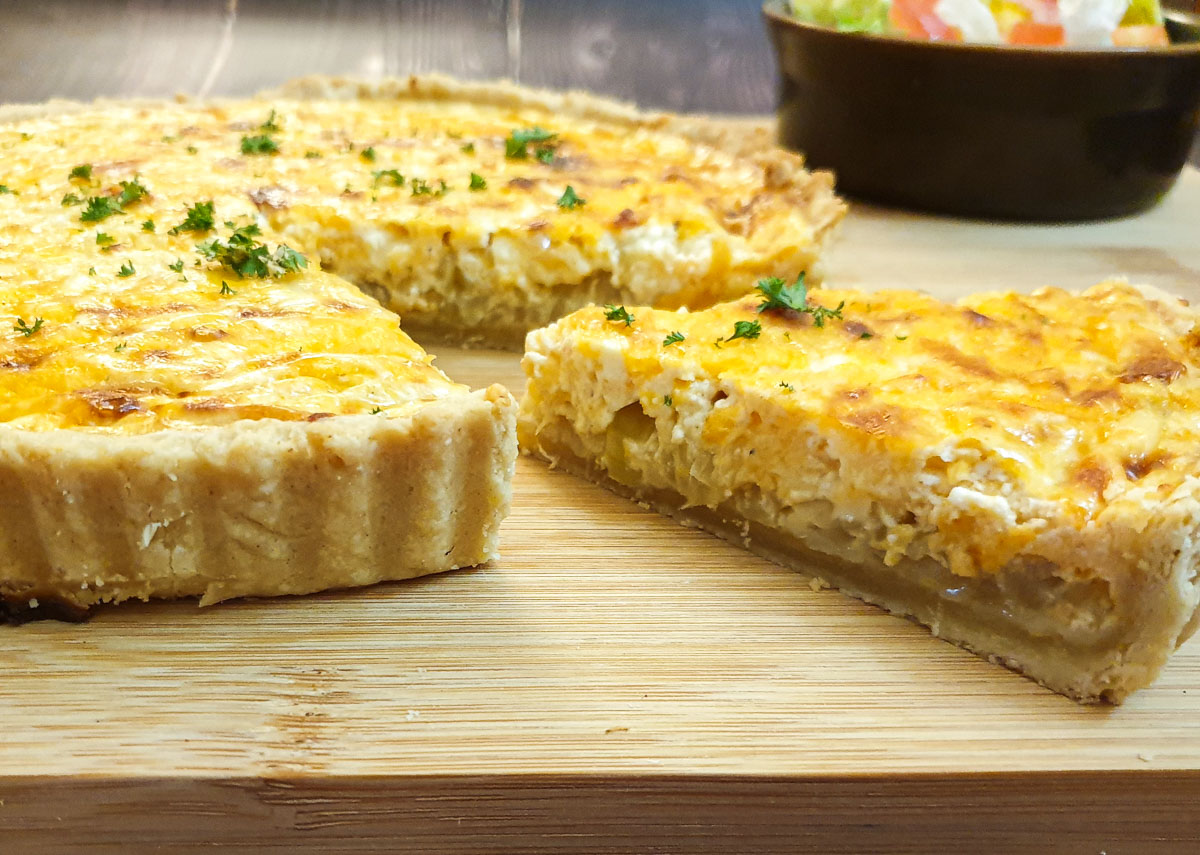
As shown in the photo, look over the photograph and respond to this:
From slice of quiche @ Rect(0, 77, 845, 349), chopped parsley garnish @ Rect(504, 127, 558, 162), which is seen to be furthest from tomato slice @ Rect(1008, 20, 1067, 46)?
chopped parsley garnish @ Rect(504, 127, 558, 162)

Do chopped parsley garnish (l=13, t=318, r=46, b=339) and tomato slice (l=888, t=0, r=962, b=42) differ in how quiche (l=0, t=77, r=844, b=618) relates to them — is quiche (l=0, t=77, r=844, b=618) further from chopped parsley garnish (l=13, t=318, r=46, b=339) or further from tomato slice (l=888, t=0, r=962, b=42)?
tomato slice (l=888, t=0, r=962, b=42)

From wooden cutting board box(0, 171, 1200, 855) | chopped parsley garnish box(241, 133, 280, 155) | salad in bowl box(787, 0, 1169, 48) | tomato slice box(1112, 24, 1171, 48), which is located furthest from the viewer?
tomato slice box(1112, 24, 1171, 48)

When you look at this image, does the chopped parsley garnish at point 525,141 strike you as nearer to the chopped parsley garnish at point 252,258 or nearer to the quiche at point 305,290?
the quiche at point 305,290

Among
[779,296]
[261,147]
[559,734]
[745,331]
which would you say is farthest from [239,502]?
[261,147]

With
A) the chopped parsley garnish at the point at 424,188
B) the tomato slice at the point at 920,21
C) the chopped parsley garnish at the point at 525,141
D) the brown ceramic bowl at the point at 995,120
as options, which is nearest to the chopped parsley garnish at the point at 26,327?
the chopped parsley garnish at the point at 424,188

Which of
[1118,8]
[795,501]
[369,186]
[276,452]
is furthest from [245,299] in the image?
[1118,8]

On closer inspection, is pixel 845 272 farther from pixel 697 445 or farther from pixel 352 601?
pixel 352 601

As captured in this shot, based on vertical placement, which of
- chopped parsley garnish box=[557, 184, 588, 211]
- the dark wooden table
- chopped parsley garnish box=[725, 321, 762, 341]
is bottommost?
chopped parsley garnish box=[725, 321, 762, 341]

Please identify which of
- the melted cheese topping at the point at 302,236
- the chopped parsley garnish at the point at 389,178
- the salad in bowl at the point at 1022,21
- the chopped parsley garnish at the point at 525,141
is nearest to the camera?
the melted cheese topping at the point at 302,236
